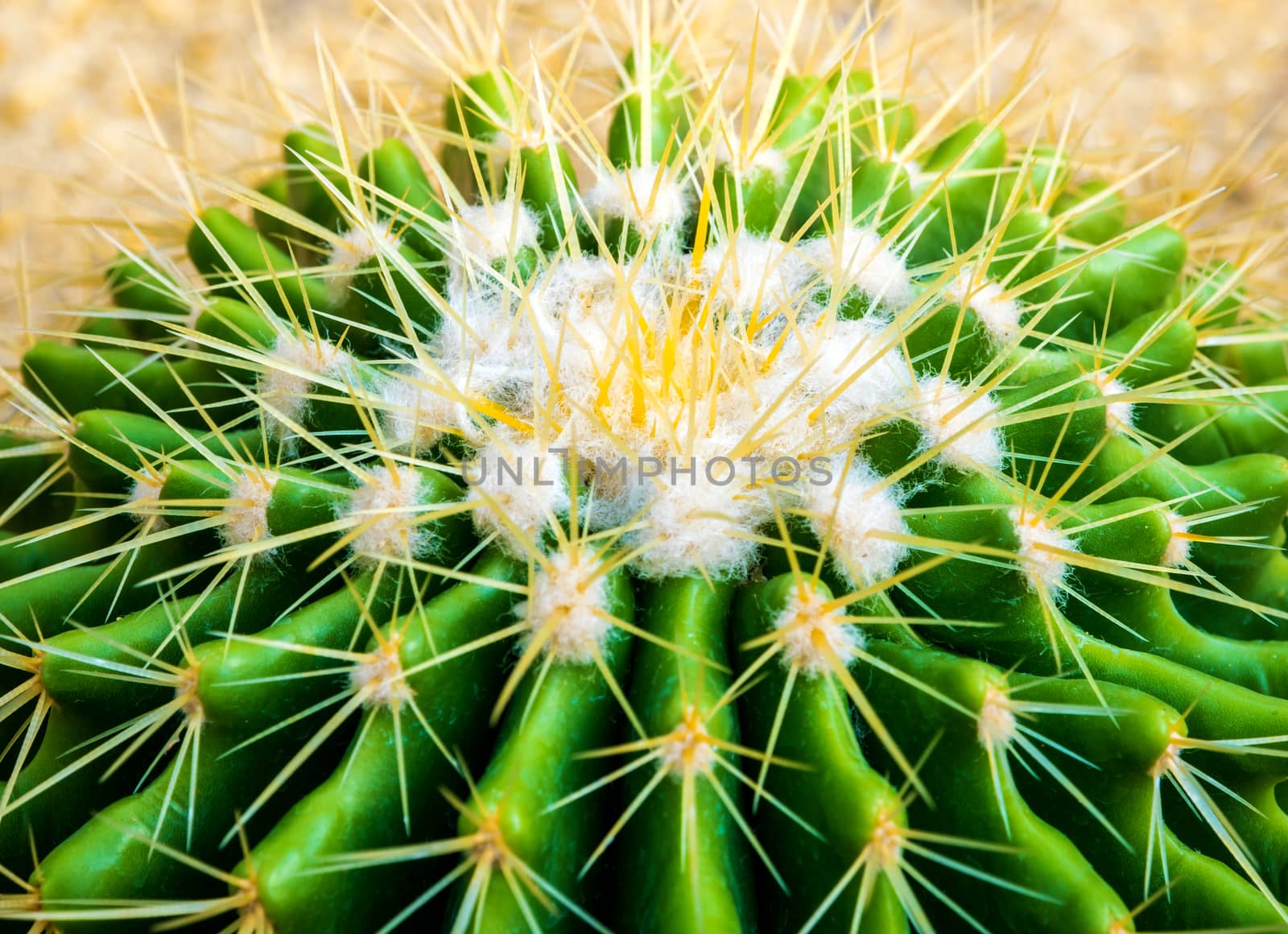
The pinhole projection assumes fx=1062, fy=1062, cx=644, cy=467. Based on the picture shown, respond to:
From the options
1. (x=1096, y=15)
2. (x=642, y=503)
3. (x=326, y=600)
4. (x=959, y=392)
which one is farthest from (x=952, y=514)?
(x=1096, y=15)

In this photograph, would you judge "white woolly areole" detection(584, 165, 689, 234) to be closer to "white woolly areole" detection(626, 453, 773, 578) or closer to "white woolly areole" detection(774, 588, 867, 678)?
"white woolly areole" detection(626, 453, 773, 578)

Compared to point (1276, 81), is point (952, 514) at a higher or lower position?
lower

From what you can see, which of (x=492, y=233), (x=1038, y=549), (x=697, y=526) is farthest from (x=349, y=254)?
(x=1038, y=549)

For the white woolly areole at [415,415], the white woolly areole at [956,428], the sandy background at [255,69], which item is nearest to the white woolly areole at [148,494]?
the white woolly areole at [415,415]

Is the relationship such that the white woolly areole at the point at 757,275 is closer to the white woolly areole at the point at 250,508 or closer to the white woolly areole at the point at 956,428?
the white woolly areole at the point at 956,428

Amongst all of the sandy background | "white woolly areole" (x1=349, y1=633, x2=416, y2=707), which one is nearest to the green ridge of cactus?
"white woolly areole" (x1=349, y1=633, x2=416, y2=707)

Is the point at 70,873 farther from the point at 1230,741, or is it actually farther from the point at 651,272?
the point at 1230,741
